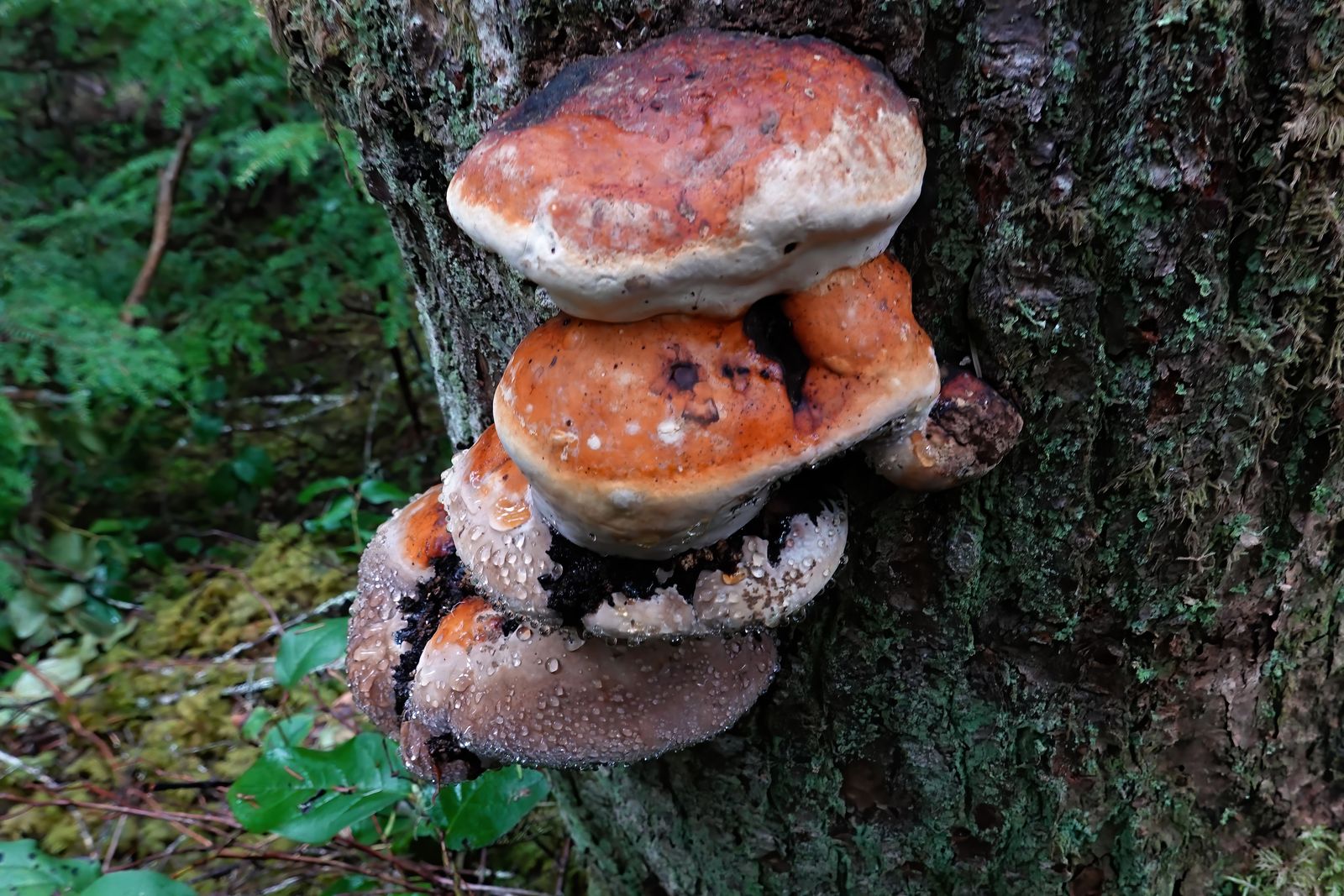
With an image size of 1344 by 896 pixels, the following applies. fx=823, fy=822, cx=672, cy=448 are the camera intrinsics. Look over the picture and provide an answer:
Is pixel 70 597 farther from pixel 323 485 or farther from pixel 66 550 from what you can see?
pixel 323 485

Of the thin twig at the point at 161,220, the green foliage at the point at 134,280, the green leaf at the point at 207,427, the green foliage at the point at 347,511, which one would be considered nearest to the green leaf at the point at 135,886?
the green foliage at the point at 347,511

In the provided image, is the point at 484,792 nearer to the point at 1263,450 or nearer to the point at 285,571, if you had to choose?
the point at 1263,450

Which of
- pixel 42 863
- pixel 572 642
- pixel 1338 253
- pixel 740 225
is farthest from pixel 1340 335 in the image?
pixel 42 863

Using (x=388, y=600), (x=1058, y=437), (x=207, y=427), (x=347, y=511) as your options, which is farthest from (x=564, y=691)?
(x=207, y=427)

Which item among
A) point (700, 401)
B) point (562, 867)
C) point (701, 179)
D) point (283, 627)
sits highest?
point (701, 179)

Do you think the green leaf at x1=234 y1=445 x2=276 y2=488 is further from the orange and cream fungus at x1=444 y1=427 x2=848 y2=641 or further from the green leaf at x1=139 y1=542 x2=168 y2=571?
the orange and cream fungus at x1=444 y1=427 x2=848 y2=641

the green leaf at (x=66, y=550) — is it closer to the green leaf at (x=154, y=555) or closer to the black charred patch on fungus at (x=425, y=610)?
the green leaf at (x=154, y=555)
